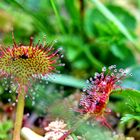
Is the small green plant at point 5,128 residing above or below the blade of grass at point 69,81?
below

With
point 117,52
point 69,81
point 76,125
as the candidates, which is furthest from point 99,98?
point 117,52

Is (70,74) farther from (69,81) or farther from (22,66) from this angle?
(22,66)

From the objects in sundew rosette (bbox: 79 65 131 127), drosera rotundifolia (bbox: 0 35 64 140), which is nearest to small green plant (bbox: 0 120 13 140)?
drosera rotundifolia (bbox: 0 35 64 140)

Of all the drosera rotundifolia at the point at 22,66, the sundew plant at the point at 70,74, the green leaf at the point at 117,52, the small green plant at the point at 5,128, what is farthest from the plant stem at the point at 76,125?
the green leaf at the point at 117,52

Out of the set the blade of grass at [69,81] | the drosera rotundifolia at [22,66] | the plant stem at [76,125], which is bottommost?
the plant stem at [76,125]

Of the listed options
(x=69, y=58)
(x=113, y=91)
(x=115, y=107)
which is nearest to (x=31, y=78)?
(x=113, y=91)

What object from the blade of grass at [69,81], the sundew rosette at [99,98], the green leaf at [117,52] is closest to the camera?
the sundew rosette at [99,98]

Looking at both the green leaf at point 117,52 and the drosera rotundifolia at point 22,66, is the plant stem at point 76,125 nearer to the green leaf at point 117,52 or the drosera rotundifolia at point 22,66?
the drosera rotundifolia at point 22,66
